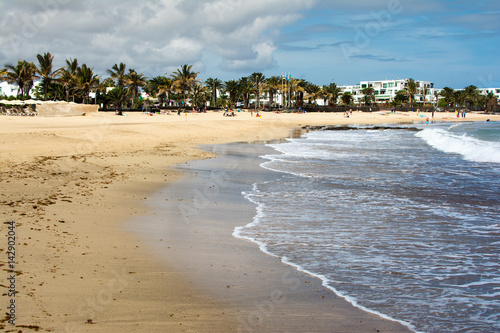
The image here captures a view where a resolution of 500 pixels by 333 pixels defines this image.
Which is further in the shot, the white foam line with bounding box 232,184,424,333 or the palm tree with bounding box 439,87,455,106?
the palm tree with bounding box 439,87,455,106

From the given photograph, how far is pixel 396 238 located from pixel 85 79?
61.1 m

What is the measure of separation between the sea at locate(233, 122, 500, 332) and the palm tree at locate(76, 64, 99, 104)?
175 ft

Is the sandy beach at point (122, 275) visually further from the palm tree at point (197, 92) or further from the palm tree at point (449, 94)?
the palm tree at point (449, 94)

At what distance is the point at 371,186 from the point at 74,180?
7.61 m

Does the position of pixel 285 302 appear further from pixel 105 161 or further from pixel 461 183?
pixel 105 161

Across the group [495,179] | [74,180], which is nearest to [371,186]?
[495,179]

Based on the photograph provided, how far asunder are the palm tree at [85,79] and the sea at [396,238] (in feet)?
175

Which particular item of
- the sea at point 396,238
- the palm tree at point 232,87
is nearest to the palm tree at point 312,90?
the palm tree at point 232,87

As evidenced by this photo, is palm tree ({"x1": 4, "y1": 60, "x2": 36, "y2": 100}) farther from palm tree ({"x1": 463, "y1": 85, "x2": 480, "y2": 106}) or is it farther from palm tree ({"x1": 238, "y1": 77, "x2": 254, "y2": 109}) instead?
palm tree ({"x1": 463, "y1": 85, "x2": 480, "y2": 106})

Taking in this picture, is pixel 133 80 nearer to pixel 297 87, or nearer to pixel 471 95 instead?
pixel 297 87

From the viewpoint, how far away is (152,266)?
17.4 feet

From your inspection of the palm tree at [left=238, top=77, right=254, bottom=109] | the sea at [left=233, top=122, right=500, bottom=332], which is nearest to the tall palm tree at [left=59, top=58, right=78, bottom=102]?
the palm tree at [left=238, top=77, right=254, bottom=109]

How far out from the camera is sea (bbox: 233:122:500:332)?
4.66 meters

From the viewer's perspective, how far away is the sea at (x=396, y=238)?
4656mm
